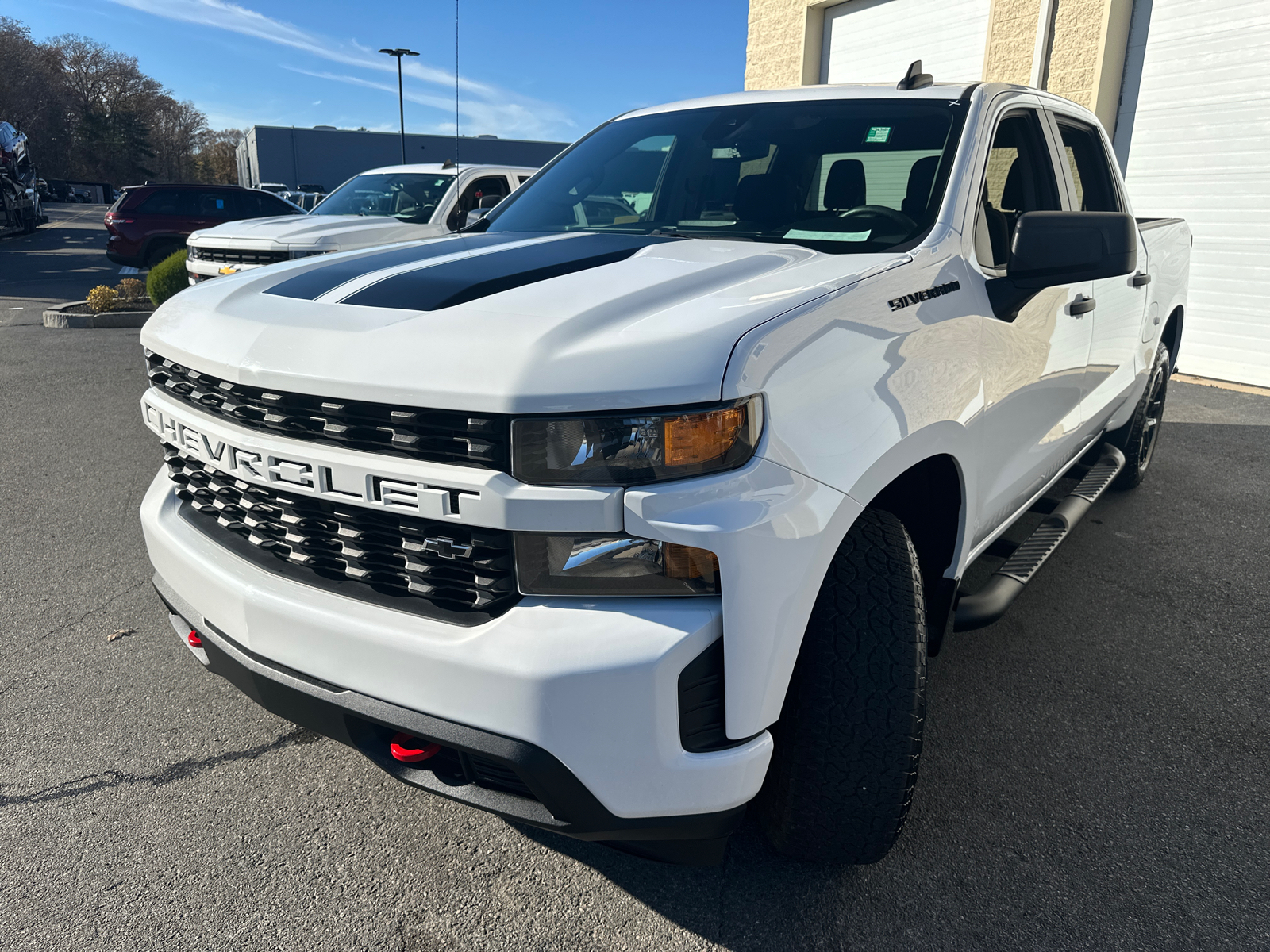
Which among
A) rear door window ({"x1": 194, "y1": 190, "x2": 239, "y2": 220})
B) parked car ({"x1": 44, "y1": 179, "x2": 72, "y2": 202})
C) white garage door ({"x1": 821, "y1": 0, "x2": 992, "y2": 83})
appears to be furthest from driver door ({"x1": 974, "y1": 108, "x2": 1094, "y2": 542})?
parked car ({"x1": 44, "y1": 179, "x2": 72, "y2": 202})

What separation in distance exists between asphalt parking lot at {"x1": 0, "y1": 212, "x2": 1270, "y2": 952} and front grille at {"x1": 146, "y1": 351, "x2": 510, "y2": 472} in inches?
40.8

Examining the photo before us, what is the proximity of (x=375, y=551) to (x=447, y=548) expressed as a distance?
19 cm

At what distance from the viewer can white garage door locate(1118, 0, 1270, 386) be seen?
802 centimetres

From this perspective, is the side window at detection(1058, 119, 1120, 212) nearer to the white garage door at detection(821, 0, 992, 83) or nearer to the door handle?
the door handle

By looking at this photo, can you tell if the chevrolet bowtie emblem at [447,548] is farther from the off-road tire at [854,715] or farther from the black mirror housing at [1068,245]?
the black mirror housing at [1068,245]

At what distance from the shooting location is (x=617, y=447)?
1.47m

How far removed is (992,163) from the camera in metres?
2.67

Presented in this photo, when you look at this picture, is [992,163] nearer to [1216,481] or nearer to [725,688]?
[725,688]

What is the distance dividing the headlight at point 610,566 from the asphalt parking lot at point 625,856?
2.79 ft

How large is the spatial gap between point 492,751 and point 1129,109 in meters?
9.96

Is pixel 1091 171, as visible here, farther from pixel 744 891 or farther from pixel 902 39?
pixel 902 39

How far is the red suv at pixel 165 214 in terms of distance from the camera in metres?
13.7

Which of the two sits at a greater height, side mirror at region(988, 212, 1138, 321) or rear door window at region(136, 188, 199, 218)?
rear door window at region(136, 188, 199, 218)

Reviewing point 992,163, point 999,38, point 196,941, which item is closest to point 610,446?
point 196,941
